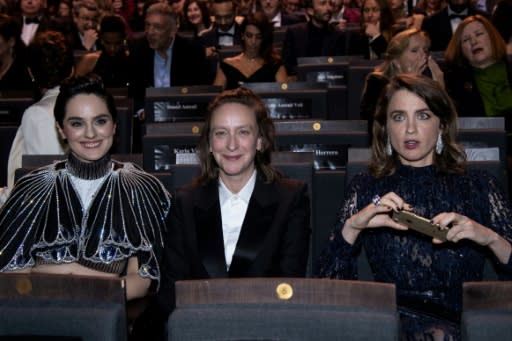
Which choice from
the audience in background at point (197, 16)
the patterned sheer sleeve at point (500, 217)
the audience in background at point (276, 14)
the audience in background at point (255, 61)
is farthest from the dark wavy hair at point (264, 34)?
the patterned sheer sleeve at point (500, 217)

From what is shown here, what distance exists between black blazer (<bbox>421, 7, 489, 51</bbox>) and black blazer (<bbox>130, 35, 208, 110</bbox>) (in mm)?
2425

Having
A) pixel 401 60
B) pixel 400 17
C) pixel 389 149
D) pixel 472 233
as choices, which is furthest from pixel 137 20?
pixel 472 233

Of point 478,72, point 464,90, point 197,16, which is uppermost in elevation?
point 197,16

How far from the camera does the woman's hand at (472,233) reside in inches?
103

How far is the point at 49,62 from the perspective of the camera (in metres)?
4.45

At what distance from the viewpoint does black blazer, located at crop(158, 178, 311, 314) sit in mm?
3061

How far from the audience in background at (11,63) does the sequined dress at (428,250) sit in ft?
15.2

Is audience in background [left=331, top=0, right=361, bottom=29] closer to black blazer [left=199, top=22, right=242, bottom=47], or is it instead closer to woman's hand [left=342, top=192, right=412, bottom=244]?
black blazer [left=199, top=22, right=242, bottom=47]

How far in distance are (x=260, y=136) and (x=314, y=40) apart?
557cm

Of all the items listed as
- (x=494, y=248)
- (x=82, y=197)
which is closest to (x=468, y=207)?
(x=494, y=248)

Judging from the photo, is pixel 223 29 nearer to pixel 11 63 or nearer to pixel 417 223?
pixel 11 63

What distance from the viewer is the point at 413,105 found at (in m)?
3.10

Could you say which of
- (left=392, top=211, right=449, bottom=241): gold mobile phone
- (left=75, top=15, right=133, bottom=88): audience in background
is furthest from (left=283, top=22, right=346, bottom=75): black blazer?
(left=392, top=211, right=449, bottom=241): gold mobile phone

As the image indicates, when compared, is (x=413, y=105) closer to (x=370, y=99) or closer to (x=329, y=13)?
(x=370, y=99)
